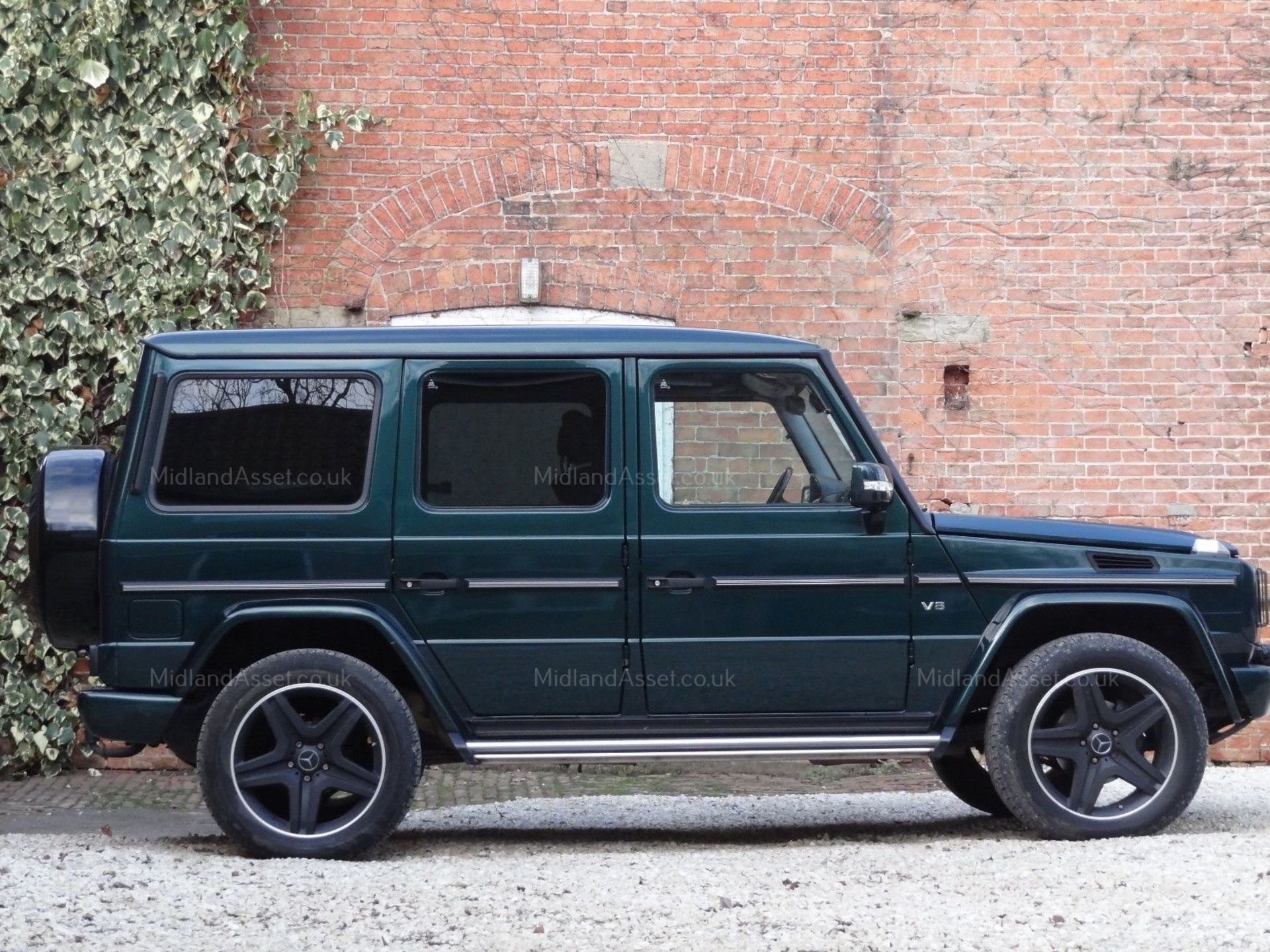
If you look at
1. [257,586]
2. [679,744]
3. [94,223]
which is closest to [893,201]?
[94,223]

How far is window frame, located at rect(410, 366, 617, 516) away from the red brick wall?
3983mm

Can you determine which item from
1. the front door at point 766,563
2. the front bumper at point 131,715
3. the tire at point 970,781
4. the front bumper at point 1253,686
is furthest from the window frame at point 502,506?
the front bumper at point 1253,686

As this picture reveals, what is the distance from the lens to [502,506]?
6621mm

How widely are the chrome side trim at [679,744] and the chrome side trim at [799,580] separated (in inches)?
23.5

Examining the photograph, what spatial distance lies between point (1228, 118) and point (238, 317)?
6.35 metres

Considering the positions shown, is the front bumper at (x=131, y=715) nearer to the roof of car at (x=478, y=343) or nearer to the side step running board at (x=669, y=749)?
the side step running board at (x=669, y=749)

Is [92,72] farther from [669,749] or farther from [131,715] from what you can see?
[669,749]

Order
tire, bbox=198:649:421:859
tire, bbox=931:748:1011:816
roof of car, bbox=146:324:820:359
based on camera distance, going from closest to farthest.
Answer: tire, bbox=198:649:421:859 < roof of car, bbox=146:324:820:359 < tire, bbox=931:748:1011:816

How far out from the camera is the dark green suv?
21.4ft

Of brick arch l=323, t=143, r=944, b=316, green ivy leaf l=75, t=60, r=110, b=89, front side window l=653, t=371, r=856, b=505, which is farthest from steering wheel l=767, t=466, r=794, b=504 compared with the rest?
green ivy leaf l=75, t=60, r=110, b=89

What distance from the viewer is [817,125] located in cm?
1077

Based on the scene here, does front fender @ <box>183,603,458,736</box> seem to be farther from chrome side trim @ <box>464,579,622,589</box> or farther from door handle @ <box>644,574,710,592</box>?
door handle @ <box>644,574,710,592</box>

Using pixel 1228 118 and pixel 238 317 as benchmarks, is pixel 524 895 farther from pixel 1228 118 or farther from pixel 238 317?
pixel 1228 118

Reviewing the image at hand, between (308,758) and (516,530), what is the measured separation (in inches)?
46.0
